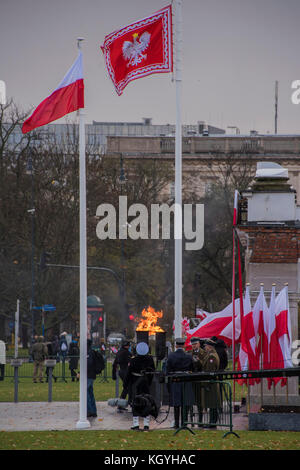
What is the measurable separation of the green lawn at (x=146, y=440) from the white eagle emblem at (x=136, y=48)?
26.6 feet

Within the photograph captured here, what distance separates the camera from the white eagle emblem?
2191 cm

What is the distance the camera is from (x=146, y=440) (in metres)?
16.6

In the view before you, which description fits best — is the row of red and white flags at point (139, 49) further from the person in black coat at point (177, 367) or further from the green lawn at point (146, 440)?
the green lawn at point (146, 440)

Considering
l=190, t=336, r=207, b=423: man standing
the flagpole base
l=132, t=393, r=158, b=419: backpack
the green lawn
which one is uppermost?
l=190, t=336, r=207, b=423: man standing

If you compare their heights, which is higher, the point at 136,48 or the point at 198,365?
the point at 136,48

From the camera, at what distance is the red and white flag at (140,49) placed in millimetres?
21812

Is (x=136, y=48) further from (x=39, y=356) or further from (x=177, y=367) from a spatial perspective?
(x=39, y=356)

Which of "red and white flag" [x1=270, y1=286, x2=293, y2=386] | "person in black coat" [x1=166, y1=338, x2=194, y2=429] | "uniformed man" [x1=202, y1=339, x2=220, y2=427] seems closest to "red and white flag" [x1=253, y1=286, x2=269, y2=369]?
"red and white flag" [x1=270, y1=286, x2=293, y2=386]

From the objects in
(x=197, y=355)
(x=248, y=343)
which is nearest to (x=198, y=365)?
(x=197, y=355)

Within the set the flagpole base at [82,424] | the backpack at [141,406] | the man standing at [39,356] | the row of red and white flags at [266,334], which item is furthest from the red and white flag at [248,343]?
the man standing at [39,356]

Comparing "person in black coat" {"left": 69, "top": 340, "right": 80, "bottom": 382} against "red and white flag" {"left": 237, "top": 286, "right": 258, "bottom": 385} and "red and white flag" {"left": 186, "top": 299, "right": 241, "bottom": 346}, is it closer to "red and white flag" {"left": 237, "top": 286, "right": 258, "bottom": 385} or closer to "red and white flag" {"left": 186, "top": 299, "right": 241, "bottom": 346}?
"red and white flag" {"left": 186, "top": 299, "right": 241, "bottom": 346}

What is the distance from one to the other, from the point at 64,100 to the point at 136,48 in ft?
8.82

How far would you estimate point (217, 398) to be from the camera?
1827 cm

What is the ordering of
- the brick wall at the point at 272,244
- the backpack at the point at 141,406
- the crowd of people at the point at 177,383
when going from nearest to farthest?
1. the crowd of people at the point at 177,383
2. the backpack at the point at 141,406
3. the brick wall at the point at 272,244
